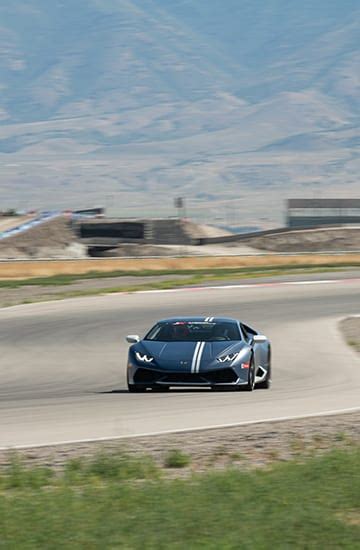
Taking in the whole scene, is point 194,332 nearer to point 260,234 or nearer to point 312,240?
point 312,240

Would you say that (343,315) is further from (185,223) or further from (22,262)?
(185,223)

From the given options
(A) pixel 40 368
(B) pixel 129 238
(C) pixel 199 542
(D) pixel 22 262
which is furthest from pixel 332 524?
(B) pixel 129 238

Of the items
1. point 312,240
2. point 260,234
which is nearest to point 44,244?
point 260,234

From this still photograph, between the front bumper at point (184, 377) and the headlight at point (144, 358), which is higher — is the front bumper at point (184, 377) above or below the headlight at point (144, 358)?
below

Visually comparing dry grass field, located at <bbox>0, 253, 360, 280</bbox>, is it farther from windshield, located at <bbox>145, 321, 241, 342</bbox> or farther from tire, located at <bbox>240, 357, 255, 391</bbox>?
tire, located at <bbox>240, 357, 255, 391</bbox>

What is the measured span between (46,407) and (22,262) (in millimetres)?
46227

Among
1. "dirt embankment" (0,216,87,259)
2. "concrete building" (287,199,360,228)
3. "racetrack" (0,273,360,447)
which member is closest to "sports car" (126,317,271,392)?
"racetrack" (0,273,360,447)

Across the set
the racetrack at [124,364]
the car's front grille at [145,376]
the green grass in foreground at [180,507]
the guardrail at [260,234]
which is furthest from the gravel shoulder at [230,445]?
the guardrail at [260,234]

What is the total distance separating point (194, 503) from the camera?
7523mm

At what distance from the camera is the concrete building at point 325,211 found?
8762 centimetres

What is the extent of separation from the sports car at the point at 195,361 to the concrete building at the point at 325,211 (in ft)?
234

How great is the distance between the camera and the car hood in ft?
50.6

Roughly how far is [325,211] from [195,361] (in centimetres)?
7446

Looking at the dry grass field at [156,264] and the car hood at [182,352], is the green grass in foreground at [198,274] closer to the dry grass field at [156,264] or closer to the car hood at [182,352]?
the dry grass field at [156,264]
